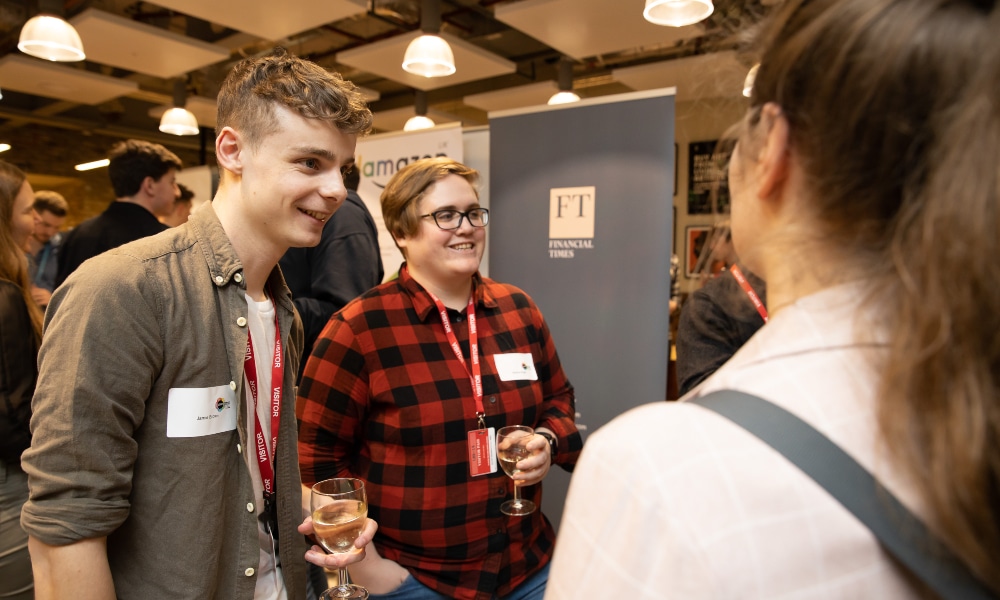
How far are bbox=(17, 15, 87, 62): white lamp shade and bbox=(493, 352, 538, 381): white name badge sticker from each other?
4.56 meters

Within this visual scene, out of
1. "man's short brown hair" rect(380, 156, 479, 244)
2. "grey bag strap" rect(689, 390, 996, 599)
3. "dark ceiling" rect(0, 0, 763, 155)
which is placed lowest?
"grey bag strap" rect(689, 390, 996, 599)

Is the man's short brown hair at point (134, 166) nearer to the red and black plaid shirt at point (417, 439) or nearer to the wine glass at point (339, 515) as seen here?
the red and black plaid shirt at point (417, 439)

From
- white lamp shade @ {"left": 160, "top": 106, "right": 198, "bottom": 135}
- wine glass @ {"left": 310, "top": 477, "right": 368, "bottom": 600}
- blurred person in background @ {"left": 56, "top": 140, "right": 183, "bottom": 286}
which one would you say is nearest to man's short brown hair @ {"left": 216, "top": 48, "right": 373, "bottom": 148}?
wine glass @ {"left": 310, "top": 477, "right": 368, "bottom": 600}

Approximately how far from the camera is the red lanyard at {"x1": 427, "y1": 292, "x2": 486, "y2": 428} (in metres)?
1.78

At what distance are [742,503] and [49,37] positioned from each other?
557 centimetres

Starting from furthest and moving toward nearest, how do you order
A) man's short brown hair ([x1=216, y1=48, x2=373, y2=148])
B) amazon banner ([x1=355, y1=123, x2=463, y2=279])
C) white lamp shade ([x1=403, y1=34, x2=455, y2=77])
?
1. white lamp shade ([x1=403, y1=34, x2=455, y2=77])
2. amazon banner ([x1=355, y1=123, x2=463, y2=279])
3. man's short brown hair ([x1=216, y1=48, x2=373, y2=148])

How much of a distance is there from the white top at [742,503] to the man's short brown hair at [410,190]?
5.20ft

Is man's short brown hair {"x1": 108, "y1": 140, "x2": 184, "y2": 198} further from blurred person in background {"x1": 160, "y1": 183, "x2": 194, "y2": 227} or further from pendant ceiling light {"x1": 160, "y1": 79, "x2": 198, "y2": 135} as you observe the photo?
pendant ceiling light {"x1": 160, "y1": 79, "x2": 198, "y2": 135}

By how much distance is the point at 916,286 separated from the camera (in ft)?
1.54

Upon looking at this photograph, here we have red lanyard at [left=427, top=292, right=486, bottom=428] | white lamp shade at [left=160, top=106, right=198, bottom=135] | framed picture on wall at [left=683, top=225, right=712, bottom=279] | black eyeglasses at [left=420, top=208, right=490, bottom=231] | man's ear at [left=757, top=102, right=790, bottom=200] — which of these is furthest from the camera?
framed picture on wall at [left=683, top=225, right=712, bottom=279]

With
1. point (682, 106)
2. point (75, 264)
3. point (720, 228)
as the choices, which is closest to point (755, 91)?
point (720, 228)

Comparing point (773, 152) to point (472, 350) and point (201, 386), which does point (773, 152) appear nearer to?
point (201, 386)

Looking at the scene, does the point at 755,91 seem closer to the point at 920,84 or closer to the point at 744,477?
the point at 920,84

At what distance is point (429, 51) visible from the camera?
15.3 feet
